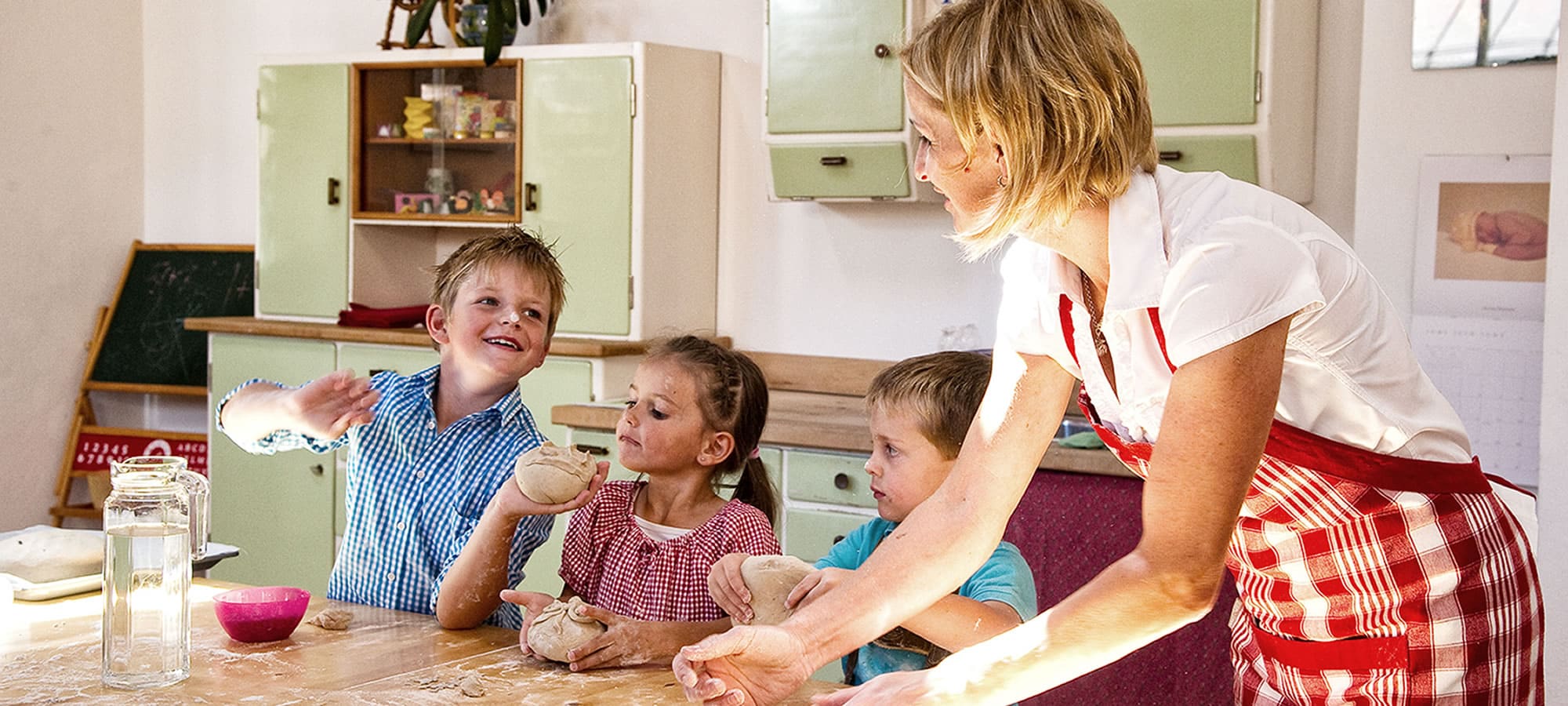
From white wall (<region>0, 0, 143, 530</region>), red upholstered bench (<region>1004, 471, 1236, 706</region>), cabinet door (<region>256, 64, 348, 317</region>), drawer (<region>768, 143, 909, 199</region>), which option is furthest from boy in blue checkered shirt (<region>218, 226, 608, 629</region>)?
white wall (<region>0, 0, 143, 530</region>)

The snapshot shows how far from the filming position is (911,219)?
3.82 meters

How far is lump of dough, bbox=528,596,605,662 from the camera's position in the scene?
1.54 metres

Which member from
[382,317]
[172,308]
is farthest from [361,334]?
[172,308]

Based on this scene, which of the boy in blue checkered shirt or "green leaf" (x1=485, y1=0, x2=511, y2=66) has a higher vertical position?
"green leaf" (x1=485, y1=0, x2=511, y2=66)

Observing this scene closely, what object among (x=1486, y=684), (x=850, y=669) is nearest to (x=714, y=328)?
(x=850, y=669)

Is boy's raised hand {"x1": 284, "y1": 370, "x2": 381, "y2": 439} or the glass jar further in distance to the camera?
boy's raised hand {"x1": 284, "y1": 370, "x2": 381, "y2": 439}

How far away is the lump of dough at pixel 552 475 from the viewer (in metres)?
1.62

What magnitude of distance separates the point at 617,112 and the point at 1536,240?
84.3 inches

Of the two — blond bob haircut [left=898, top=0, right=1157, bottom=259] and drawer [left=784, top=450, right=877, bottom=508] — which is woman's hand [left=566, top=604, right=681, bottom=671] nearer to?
blond bob haircut [left=898, top=0, right=1157, bottom=259]

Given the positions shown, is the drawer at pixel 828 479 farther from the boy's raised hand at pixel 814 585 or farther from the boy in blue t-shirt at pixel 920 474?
the boy's raised hand at pixel 814 585

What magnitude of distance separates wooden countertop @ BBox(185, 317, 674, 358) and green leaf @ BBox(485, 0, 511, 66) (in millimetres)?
747

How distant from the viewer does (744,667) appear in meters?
1.34

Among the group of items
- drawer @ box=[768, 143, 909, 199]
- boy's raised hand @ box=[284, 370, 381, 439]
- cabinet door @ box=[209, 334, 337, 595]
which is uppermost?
drawer @ box=[768, 143, 909, 199]

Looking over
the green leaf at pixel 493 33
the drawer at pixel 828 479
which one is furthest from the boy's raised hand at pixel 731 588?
the green leaf at pixel 493 33
